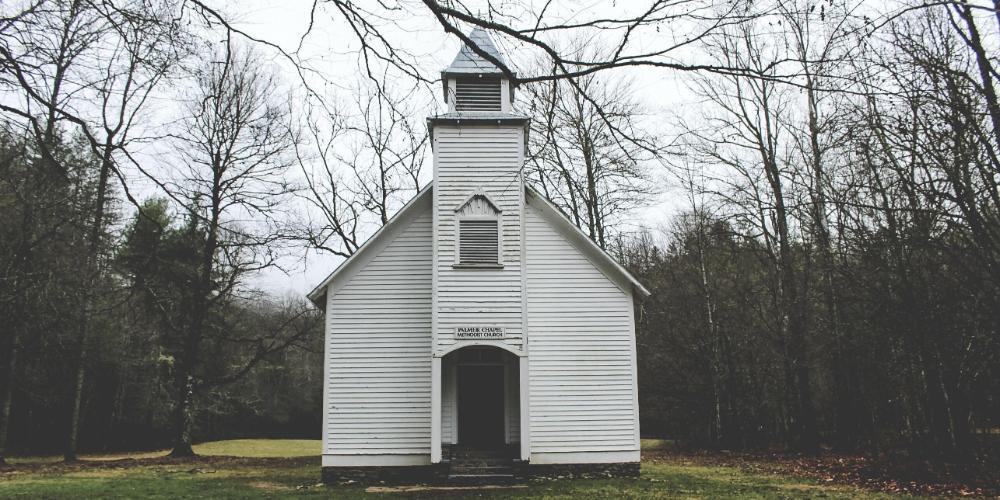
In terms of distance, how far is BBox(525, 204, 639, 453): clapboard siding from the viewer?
15.5m

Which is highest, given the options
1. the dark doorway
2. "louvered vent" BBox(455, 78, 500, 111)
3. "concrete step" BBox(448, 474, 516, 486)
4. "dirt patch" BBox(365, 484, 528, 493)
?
"louvered vent" BBox(455, 78, 500, 111)

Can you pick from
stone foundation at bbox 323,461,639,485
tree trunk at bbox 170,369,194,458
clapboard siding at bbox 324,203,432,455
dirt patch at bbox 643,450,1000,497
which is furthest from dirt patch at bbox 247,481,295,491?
dirt patch at bbox 643,450,1000,497

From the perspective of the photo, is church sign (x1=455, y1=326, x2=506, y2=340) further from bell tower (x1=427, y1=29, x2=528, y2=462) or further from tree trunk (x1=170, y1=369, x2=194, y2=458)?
tree trunk (x1=170, y1=369, x2=194, y2=458)

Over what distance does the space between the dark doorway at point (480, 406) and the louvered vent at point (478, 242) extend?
2.77 m

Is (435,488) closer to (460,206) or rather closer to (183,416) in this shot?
(460,206)

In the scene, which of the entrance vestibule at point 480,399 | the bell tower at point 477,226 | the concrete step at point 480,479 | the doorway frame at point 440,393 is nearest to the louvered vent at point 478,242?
the bell tower at point 477,226

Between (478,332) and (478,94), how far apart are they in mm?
5978

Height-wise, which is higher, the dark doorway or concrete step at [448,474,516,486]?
the dark doorway

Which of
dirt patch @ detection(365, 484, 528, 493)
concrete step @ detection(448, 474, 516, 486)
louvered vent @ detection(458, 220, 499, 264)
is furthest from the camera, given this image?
louvered vent @ detection(458, 220, 499, 264)

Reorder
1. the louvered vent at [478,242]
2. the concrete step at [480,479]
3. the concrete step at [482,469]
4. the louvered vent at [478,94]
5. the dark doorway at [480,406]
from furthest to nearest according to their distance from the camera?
the louvered vent at [478,94] → the dark doorway at [480,406] → the louvered vent at [478,242] → the concrete step at [482,469] → the concrete step at [480,479]

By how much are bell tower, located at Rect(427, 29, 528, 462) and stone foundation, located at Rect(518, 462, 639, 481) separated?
1101 millimetres

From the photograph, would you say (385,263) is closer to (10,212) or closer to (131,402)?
(10,212)

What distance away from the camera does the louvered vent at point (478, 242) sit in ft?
50.5

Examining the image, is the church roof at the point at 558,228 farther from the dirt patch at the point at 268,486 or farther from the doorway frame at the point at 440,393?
the dirt patch at the point at 268,486
